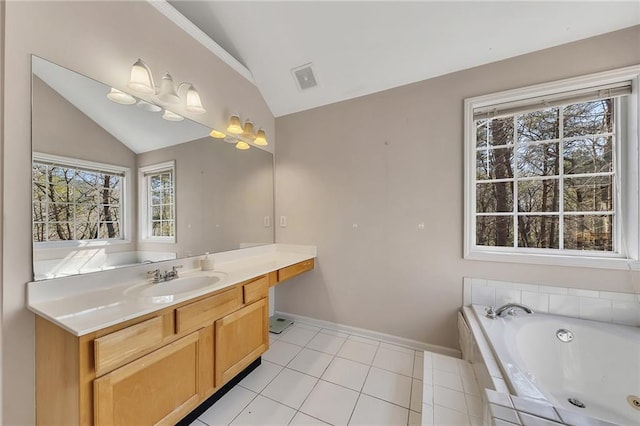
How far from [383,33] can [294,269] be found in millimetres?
2071

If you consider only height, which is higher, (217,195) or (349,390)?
(217,195)

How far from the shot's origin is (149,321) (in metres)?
1.07

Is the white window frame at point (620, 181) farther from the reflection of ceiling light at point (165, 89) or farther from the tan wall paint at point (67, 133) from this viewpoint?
the tan wall paint at point (67, 133)

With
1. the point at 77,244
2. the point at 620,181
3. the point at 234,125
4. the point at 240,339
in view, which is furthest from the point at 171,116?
the point at 620,181

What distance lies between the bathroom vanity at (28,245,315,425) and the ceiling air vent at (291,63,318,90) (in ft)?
6.10

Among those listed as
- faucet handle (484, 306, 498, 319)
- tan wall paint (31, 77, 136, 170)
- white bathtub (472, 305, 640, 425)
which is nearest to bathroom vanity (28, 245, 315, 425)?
tan wall paint (31, 77, 136, 170)

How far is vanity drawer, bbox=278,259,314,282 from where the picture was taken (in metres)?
2.04

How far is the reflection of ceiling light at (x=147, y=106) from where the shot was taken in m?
1.50

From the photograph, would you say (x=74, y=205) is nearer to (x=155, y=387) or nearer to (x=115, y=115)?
(x=115, y=115)

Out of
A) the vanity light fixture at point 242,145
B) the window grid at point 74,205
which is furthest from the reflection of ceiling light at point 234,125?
the window grid at point 74,205

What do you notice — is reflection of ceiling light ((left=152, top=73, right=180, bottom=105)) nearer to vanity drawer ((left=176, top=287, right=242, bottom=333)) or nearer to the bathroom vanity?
the bathroom vanity

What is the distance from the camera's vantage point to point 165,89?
154 centimetres

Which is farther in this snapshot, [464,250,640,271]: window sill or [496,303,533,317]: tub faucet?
[496,303,533,317]: tub faucet

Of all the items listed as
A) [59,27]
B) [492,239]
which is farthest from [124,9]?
[492,239]
